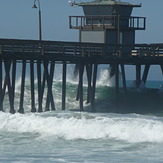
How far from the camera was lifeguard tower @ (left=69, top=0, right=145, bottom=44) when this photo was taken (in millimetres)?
54688

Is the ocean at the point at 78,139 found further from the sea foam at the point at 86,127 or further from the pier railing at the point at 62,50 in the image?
the pier railing at the point at 62,50

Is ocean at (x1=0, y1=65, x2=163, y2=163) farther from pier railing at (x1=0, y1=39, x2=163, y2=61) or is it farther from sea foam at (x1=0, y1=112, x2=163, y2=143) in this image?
pier railing at (x1=0, y1=39, x2=163, y2=61)

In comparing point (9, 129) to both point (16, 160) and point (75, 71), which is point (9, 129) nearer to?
point (16, 160)

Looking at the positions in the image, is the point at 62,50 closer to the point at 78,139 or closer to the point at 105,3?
the point at 105,3

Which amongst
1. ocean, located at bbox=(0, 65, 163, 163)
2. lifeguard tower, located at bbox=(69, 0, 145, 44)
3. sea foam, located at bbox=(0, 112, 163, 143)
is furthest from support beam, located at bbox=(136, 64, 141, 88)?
sea foam, located at bbox=(0, 112, 163, 143)

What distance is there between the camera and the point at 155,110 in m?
50.6

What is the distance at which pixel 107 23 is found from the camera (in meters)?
55.0

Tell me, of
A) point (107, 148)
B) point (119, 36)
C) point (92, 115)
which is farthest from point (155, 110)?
point (107, 148)

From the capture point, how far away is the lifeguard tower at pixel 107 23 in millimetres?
54688

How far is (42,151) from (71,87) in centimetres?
3112

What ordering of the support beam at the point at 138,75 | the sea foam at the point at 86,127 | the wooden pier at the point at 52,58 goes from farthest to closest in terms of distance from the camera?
the support beam at the point at 138,75 → the wooden pier at the point at 52,58 → the sea foam at the point at 86,127

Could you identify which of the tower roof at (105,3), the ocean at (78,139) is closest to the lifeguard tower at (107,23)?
the tower roof at (105,3)

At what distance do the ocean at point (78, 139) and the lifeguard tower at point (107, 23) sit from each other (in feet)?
58.7

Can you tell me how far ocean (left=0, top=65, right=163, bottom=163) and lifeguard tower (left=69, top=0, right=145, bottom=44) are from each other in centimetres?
1790
